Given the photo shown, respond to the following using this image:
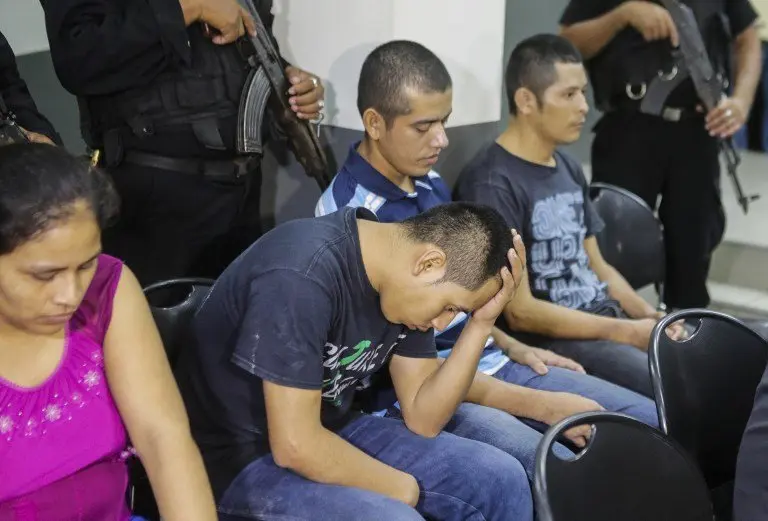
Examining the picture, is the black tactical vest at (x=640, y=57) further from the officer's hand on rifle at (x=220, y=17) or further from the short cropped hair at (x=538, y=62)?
the officer's hand on rifle at (x=220, y=17)

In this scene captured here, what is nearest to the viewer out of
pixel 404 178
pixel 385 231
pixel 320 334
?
pixel 320 334

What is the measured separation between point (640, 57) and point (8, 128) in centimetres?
196

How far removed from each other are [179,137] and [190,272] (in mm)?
341

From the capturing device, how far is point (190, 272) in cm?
212

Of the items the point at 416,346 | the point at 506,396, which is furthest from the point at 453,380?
the point at 506,396

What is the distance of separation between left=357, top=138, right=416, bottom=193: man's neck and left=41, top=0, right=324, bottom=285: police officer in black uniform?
0.25m

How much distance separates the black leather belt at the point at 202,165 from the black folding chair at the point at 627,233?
1.06 m

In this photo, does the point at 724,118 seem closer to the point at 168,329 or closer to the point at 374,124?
the point at 374,124

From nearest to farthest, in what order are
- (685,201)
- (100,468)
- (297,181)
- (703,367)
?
(100,468) → (703,367) → (297,181) → (685,201)

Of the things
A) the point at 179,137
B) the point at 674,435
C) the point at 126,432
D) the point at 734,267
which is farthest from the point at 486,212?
the point at 734,267

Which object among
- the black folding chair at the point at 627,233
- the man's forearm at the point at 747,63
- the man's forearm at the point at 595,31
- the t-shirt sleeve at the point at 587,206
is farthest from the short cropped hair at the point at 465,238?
the man's forearm at the point at 747,63

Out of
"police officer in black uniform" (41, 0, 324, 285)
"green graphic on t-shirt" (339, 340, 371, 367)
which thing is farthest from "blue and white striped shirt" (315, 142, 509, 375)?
"green graphic on t-shirt" (339, 340, 371, 367)

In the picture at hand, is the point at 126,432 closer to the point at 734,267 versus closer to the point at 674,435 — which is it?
the point at 674,435

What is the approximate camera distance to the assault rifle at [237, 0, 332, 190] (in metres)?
2.07
